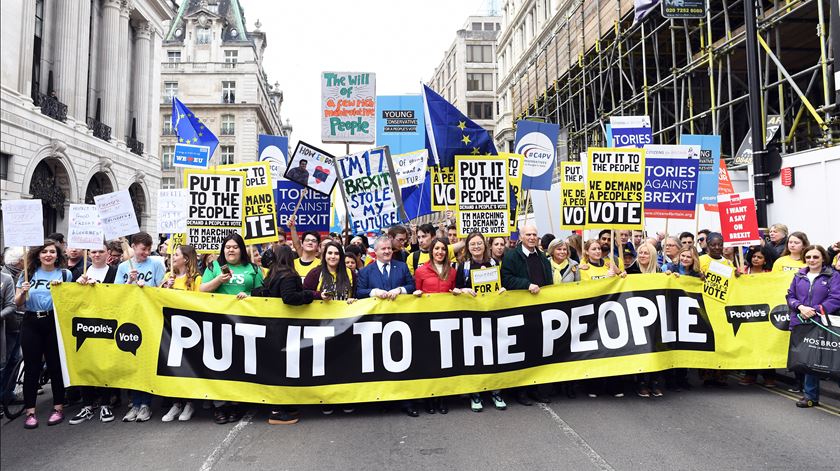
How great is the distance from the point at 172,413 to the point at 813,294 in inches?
263

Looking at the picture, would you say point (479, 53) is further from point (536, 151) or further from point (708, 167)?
point (536, 151)

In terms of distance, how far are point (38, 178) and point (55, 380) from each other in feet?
71.0

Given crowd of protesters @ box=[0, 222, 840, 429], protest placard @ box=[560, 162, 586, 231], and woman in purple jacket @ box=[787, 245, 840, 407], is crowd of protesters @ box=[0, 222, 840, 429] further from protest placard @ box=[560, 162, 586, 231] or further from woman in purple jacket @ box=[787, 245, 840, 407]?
protest placard @ box=[560, 162, 586, 231]

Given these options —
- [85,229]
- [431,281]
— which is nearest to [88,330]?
[85,229]

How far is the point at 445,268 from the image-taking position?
6340 mm

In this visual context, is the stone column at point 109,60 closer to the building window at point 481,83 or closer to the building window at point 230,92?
the building window at point 230,92

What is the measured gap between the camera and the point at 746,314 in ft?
22.2

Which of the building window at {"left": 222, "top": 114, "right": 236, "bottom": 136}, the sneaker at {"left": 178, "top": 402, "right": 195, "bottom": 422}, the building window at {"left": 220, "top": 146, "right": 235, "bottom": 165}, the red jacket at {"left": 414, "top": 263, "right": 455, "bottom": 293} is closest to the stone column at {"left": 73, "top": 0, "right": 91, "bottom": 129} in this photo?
the sneaker at {"left": 178, "top": 402, "right": 195, "bottom": 422}

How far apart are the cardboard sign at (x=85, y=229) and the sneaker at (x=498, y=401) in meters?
4.53

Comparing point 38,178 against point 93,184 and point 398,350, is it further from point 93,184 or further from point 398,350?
point 398,350

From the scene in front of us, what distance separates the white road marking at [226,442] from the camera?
459 centimetres

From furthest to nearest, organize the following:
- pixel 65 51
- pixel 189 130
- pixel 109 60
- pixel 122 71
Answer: pixel 122 71, pixel 109 60, pixel 65 51, pixel 189 130

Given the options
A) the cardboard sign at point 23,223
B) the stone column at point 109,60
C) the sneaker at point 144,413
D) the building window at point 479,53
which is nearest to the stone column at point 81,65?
the stone column at point 109,60

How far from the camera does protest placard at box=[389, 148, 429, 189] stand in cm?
1143
